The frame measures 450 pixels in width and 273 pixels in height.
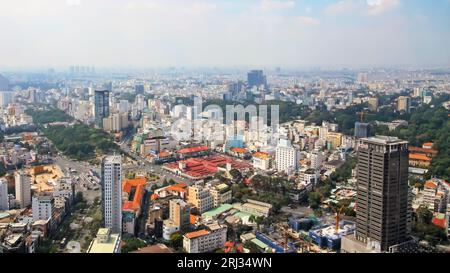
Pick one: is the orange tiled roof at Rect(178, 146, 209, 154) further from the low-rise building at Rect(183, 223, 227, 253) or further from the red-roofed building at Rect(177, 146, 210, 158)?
the low-rise building at Rect(183, 223, 227, 253)

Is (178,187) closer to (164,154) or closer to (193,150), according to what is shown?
(164,154)

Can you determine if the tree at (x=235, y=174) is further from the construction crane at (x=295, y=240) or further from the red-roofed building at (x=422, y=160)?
the red-roofed building at (x=422, y=160)

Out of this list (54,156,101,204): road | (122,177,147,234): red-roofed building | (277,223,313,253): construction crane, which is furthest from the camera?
(54,156,101,204): road

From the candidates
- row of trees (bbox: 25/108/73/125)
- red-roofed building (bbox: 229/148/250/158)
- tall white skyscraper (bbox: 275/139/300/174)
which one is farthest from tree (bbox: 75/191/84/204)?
row of trees (bbox: 25/108/73/125)

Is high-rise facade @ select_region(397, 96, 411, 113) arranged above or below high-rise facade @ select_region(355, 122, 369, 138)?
above

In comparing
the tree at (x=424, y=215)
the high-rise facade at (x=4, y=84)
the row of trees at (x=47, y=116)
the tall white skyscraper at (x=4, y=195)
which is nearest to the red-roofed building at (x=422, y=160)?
the tree at (x=424, y=215)

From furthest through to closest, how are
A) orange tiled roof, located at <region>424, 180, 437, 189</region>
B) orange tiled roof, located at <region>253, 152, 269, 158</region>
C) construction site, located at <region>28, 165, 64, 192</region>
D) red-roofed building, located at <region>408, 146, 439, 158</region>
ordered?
orange tiled roof, located at <region>253, 152, 269, 158</region>, red-roofed building, located at <region>408, 146, 439, 158</region>, construction site, located at <region>28, 165, 64, 192</region>, orange tiled roof, located at <region>424, 180, 437, 189</region>
